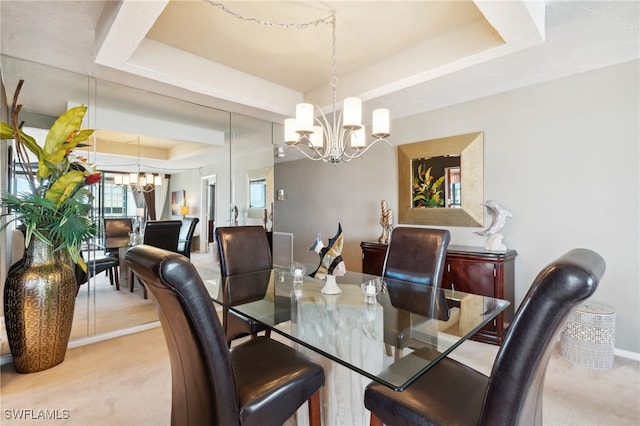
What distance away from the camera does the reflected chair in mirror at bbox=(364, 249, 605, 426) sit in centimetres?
75

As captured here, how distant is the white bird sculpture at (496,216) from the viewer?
2854 millimetres

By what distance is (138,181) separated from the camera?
3160mm

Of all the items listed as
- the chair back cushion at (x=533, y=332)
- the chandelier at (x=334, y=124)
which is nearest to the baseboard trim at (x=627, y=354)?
the chair back cushion at (x=533, y=332)

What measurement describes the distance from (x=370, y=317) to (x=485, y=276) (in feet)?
5.45

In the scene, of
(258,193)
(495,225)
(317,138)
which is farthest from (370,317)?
(258,193)

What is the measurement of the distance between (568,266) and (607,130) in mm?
2608

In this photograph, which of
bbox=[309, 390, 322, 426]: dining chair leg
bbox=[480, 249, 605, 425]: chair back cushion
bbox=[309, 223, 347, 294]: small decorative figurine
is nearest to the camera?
bbox=[480, 249, 605, 425]: chair back cushion

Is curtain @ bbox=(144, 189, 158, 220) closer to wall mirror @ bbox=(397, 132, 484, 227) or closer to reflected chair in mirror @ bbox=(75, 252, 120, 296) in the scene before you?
reflected chair in mirror @ bbox=(75, 252, 120, 296)

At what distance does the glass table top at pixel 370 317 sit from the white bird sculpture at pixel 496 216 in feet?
3.75

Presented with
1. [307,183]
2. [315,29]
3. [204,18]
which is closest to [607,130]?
[315,29]

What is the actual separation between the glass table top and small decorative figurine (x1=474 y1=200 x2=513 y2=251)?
3.51 ft

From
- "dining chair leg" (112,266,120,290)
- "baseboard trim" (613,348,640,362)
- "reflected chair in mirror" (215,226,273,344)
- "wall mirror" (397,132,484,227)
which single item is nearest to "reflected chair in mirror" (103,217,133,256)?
"dining chair leg" (112,266,120,290)

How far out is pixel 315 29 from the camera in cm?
250

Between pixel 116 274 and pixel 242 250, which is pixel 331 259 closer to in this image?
pixel 242 250
